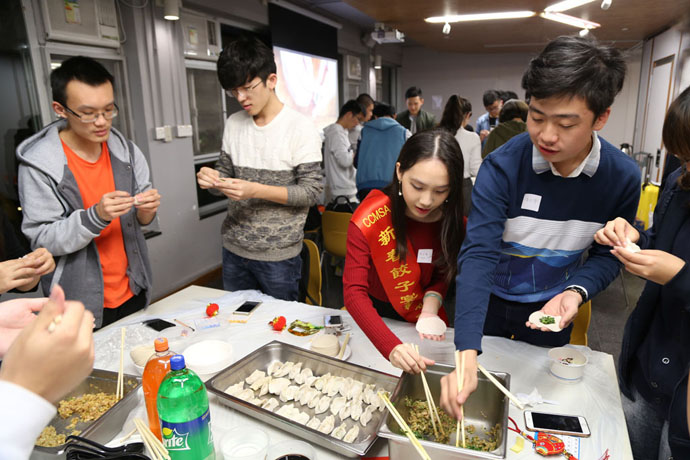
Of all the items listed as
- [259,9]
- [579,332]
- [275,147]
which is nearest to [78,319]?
[275,147]

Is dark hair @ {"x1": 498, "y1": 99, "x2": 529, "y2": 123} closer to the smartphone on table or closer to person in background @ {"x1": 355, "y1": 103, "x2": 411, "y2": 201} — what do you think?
person in background @ {"x1": 355, "y1": 103, "x2": 411, "y2": 201}

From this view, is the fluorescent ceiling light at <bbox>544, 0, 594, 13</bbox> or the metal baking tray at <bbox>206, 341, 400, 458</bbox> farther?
the fluorescent ceiling light at <bbox>544, 0, 594, 13</bbox>

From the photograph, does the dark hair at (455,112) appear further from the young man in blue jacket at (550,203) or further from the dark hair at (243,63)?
the young man in blue jacket at (550,203)

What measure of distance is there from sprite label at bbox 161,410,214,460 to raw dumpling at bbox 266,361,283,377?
1.41ft

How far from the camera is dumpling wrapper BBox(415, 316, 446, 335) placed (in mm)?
1537

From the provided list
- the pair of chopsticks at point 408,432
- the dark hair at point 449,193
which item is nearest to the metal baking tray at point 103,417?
the pair of chopsticks at point 408,432

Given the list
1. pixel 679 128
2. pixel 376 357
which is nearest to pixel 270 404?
pixel 376 357

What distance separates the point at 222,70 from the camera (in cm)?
194

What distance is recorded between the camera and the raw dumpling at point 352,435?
3.59ft

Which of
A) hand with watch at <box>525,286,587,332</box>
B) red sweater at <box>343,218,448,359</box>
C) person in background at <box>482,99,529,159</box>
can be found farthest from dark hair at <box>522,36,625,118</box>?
person in background at <box>482,99,529,159</box>

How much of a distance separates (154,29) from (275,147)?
87.4 inches

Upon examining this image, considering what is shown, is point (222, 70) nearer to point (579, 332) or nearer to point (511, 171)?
point (511, 171)

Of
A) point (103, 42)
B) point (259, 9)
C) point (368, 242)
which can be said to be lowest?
point (368, 242)

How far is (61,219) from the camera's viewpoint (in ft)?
5.25
